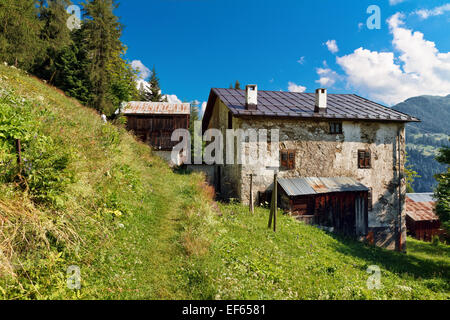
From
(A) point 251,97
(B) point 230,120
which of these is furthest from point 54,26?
(A) point 251,97

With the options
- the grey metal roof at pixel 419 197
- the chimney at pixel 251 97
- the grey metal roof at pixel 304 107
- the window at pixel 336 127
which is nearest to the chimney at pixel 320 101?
the grey metal roof at pixel 304 107

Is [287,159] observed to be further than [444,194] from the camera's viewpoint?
Yes

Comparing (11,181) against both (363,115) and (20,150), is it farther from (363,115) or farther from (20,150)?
(363,115)

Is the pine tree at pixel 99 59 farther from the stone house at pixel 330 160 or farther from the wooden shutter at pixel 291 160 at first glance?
the wooden shutter at pixel 291 160

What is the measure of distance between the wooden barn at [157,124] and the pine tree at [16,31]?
822cm

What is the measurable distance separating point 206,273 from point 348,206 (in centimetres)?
1094

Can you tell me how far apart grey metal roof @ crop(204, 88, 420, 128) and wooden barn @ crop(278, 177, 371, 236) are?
403 cm

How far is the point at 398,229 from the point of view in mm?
14172

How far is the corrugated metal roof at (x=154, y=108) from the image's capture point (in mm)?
22031

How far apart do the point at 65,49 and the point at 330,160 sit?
24.1m

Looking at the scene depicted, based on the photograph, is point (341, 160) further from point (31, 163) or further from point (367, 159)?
point (31, 163)

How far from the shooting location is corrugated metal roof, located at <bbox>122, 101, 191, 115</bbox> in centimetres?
2203

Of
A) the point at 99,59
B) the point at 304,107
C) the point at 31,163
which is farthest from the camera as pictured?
the point at 99,59

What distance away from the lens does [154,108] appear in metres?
22.8
